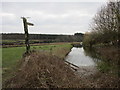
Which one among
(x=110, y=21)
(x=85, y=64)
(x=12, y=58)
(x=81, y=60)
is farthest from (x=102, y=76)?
(x=110, y=21)

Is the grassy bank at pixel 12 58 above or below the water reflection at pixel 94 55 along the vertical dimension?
above

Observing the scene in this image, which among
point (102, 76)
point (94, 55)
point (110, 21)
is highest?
point (110, 21)

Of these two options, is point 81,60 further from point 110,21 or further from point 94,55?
point 110,21

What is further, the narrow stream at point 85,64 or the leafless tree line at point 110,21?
the leafless tree line at point 110,21

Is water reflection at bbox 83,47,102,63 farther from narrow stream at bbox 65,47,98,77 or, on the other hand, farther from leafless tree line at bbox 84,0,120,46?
leafless tree line at bbox 84,0,120,46

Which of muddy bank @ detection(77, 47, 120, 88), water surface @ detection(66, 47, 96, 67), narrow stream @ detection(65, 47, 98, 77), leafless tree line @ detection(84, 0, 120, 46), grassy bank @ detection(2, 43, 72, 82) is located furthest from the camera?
leafless tree line @ detection(84, 0, 120, 46)

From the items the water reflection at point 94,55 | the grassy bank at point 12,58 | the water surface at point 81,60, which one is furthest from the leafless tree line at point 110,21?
the grassy bank at point 12,58

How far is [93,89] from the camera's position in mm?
6570

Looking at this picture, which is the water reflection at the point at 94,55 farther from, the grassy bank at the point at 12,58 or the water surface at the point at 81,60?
the grassy bank at the point at 12,58

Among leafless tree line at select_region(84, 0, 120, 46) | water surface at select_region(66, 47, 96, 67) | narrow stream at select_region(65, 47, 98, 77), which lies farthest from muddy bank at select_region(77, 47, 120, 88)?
leafless tree line at select_region(84, 0, 120, 46)

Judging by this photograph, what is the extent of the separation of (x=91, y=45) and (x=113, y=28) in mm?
26731

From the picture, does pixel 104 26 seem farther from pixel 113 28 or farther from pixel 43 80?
pixel 43 80

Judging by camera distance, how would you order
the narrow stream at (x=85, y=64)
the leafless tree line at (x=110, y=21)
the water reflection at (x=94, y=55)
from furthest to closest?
the leafless tree line at (x=110, y=21), the water reflection at (x=94, y=55), the narrow stream at (x=85, y=64)

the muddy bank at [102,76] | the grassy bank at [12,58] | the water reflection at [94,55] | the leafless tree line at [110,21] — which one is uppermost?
the leafless tree line at [110,21]
